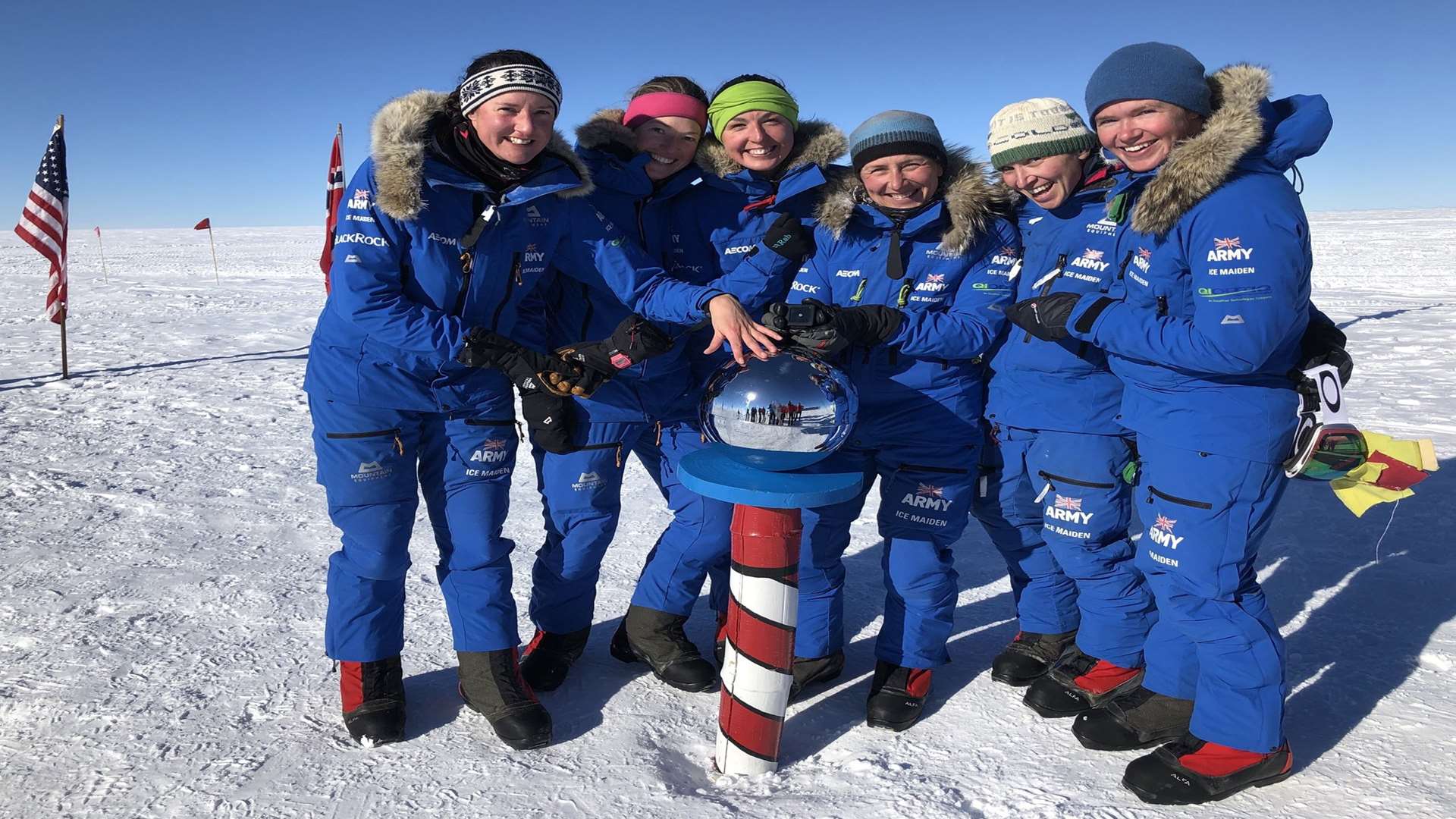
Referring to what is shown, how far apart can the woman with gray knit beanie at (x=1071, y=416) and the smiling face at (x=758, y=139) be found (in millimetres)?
794

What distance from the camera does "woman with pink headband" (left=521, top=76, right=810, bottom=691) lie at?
3.38 metres

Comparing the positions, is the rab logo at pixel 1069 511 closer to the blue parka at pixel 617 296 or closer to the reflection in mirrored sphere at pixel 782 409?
the reflection in mirrored sphere at pixel 782 409

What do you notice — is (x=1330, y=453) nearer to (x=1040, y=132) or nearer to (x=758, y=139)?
(x=1040, y=132)

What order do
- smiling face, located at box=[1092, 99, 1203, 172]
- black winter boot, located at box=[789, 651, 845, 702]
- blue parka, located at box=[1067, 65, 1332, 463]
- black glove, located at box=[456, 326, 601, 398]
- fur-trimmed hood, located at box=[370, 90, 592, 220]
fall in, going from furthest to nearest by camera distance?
black winter boot, located at box=[789, 651, 845, 702] → black glove, located at box=[456, 326, 601, 398] → fur-trimmed hood, located at box=[370, 90, 592, 220] → smiling face, located at box=[1092, 99, 1203, 172] → blue parka, located at box=[1067, 65, 1332, 463]

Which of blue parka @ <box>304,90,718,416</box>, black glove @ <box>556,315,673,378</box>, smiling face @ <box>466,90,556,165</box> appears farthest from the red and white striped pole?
smiling face @ <box>466,90,556,165</box>

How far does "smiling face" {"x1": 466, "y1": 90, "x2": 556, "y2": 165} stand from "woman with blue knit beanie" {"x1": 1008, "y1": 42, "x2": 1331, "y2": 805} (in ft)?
5.53

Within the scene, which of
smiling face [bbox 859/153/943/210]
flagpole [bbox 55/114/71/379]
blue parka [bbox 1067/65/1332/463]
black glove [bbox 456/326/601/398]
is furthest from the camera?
flagpole [bbox 55/114/71/379]

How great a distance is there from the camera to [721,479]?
253 centimetres

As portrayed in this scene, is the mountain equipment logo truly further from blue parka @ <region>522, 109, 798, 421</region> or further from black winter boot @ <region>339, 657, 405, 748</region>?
black winter boot @ <region>339, 657, 405, 748</region>

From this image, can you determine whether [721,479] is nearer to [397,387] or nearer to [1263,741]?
[397,387]

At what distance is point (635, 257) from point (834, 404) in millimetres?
1077

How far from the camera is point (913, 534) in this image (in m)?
3.23

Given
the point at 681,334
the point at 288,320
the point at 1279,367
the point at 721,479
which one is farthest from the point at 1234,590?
the point at 288,320

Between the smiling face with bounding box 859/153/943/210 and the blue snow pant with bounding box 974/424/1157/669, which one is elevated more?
the smiling face with bounding box 859/153/943/210
